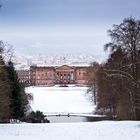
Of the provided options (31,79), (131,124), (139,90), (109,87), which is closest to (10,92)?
(109,87)

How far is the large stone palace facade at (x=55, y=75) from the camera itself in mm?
188500

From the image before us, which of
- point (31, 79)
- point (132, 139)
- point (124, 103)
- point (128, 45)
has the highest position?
point (31, 79)

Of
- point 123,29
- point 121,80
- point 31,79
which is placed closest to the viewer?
point 123,29

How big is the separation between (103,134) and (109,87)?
19431 millimetres

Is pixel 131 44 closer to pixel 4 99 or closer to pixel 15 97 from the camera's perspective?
pixel 4 99

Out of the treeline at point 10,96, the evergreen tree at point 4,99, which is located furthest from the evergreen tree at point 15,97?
the evergreen tree at point 4,99

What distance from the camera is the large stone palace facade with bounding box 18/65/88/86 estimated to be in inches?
7421

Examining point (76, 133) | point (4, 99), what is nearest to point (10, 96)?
point (4, 99)

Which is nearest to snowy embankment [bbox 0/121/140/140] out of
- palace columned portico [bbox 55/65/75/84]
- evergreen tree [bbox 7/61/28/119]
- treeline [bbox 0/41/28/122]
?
treeline [bbox 0/41/28/122]

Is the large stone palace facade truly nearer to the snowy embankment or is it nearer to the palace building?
the palace building

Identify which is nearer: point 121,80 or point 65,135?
point 65,135

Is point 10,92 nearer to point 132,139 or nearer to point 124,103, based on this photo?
point 124,103

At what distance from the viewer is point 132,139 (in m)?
19.5

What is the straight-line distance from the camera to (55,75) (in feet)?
627
